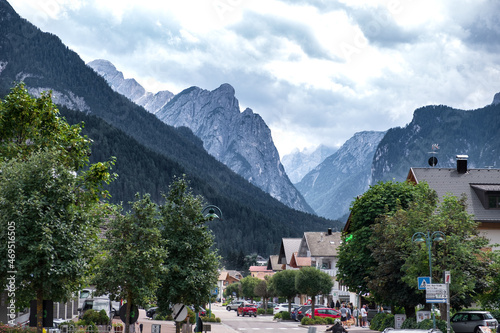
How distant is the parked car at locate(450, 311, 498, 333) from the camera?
120ft

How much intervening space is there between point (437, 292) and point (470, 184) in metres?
30.1

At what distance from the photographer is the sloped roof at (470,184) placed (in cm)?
5359

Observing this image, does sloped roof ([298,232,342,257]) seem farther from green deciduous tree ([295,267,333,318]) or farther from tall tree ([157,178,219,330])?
tall tree ([157,178,219,330])

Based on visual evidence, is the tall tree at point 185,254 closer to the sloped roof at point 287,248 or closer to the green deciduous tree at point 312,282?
the green deciduous tree at point 312,282

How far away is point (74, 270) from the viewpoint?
813 inches

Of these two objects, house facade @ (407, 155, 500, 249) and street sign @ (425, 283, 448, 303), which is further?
house facade @ (407, 155, 500, 249)

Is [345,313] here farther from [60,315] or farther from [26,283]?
[26,283]

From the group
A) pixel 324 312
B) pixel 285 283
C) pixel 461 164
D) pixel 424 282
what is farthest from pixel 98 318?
pixel 285 283

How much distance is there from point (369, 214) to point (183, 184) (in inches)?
756

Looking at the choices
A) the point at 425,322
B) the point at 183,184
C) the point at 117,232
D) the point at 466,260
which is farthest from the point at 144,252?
the point at 466,260

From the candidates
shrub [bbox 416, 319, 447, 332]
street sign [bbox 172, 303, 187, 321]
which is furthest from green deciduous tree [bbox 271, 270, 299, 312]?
street sign [bbox 172, 303, 187, 321]

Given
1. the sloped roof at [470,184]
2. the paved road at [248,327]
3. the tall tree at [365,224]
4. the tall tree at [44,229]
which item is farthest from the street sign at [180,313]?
the sloped roof at [470,184]

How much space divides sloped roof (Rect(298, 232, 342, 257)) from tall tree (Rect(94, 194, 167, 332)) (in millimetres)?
74656

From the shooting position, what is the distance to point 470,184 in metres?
56.4
